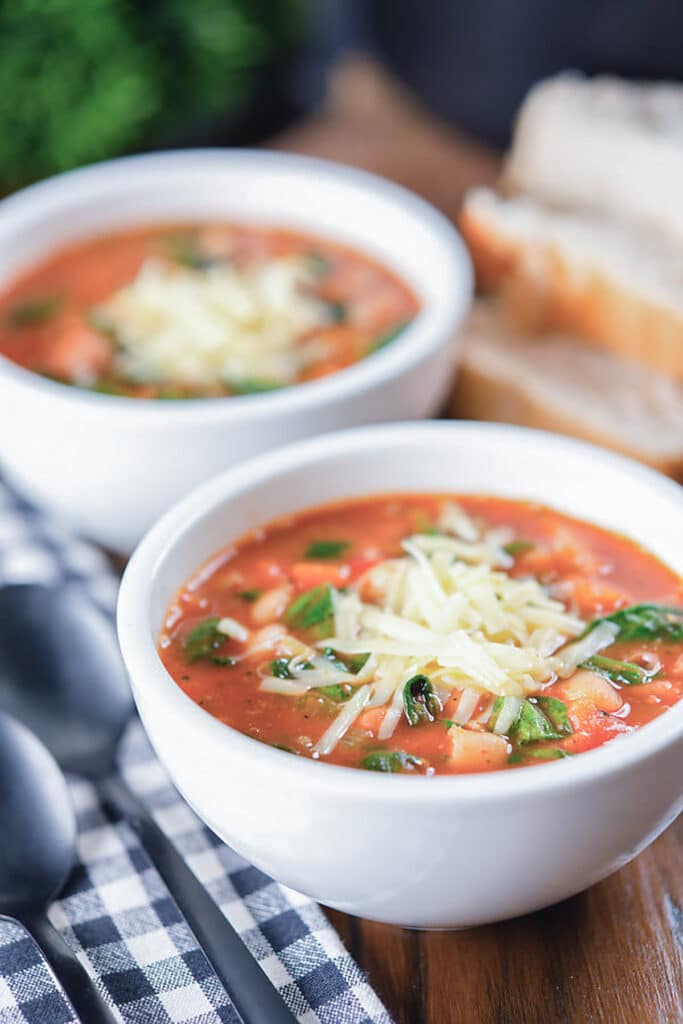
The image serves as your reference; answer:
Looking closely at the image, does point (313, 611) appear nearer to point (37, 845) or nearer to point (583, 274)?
point (37, 845)

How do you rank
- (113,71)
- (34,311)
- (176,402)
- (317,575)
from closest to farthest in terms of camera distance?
(317,575)
(176,402)
(34,311)
(113,71)

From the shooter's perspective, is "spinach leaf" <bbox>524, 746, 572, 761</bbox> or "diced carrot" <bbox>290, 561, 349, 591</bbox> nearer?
"spinach leaf" <bbox>524, 746, 572, 761</bbox>

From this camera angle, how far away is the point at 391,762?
1.52m

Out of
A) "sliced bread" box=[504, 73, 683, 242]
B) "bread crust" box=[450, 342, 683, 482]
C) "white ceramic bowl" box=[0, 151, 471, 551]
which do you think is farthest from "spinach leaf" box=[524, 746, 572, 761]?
"sliced bread" box=[504, 73, 683, 242]

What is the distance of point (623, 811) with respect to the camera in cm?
146

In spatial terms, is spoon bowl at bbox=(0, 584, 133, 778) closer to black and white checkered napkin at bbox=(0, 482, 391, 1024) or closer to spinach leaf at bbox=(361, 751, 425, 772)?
black and white checkered napkin at bbox=(0, 482, 391, 1024)

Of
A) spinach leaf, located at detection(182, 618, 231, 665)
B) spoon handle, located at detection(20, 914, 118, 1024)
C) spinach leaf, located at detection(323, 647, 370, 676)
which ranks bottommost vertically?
spoon handle, located at detection(20, 914, 118, 1024)

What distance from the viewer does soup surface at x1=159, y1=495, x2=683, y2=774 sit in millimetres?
1576

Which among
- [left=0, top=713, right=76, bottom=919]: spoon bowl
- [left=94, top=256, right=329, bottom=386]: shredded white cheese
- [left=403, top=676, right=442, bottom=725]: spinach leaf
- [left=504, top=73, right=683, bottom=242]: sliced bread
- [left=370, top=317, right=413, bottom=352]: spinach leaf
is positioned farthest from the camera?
[left=504, top=73, right=683, bottom=242]: sliced bread

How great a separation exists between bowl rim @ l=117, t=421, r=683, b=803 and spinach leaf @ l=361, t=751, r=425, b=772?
0.04m

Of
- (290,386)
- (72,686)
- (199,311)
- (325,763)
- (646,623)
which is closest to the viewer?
(325,763)

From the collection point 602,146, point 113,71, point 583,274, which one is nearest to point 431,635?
point 583,274

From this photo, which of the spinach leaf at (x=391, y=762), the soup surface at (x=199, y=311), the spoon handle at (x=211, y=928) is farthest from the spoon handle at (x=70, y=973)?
the soup surface at (x=199, y=311)

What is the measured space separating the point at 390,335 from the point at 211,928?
1.44 m
